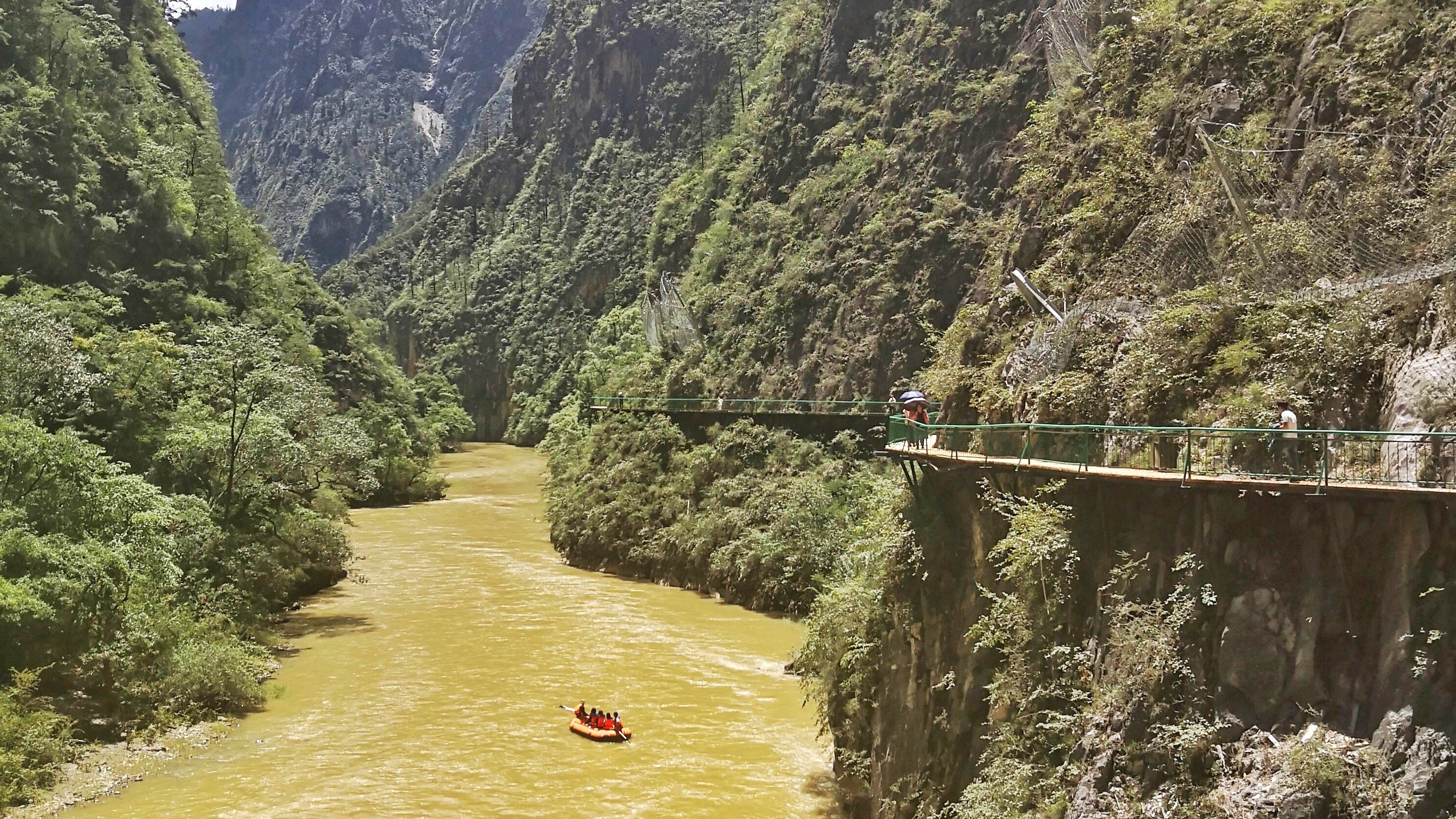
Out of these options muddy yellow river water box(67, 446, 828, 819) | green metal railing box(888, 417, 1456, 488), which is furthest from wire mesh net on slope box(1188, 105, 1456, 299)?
muddy yellow river water box(67, 446, 828, 819)

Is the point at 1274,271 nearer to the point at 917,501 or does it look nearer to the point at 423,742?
the point at 917,501

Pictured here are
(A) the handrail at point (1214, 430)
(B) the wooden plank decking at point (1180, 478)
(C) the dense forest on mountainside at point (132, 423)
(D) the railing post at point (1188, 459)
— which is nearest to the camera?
(B) the wooden plank decking at point (1180, 478)

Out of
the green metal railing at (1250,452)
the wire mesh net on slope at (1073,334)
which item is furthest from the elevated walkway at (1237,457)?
the wire mesh net on slope at (1073,334)

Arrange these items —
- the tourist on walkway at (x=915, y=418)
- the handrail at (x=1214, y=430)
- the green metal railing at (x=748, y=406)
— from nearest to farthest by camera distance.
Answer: the handrail at (x=1214, y=430) → the tourist on walkway at (x=915, y=418) → the green metal railing at (x=748, y=406)

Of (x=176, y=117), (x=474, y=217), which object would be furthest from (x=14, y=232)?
(x=474, y=217)

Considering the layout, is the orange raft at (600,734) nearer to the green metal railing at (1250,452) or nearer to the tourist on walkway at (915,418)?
the tourist on walkway at (915,418)

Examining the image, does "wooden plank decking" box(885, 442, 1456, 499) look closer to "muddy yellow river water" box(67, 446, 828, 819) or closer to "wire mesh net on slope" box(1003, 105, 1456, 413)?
"wire mesh net on slope" box(1003, 105, 1456, 413)

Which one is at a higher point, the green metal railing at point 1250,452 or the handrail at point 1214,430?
the handrail at point 1214,430
